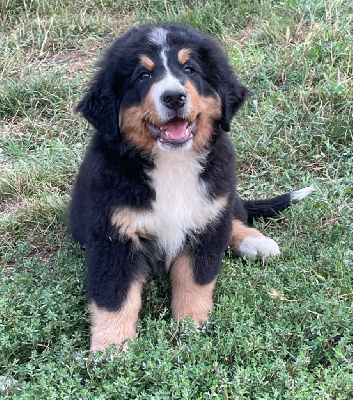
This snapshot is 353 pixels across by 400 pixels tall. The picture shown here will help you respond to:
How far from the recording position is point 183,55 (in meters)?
2.99

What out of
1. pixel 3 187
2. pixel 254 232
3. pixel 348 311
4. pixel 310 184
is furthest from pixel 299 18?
pixel 348 311

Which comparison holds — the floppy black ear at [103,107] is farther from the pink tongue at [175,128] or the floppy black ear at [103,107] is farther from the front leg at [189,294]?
the front leg at [189,294]

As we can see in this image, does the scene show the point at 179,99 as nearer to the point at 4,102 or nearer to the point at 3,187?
the point at 3,187

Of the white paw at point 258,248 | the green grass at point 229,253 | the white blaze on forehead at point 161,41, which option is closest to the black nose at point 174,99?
the white blaze on forehead at point 161,41

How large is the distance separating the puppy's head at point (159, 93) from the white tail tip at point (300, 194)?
3.77 ft

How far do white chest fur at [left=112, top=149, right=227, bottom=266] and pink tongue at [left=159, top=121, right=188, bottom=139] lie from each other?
0.11 m

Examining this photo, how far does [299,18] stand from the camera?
563 cm

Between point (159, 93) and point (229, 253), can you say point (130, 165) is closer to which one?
point (159, 93)

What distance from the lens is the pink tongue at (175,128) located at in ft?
9.68

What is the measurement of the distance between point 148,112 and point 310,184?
5.93 ft

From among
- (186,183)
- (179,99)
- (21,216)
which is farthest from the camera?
(21,216)

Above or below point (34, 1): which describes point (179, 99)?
above

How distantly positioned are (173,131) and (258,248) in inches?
42.1

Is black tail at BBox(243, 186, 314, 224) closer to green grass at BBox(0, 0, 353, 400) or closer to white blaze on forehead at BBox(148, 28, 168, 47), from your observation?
green grass at BBox(0, 0, 353, 400)
